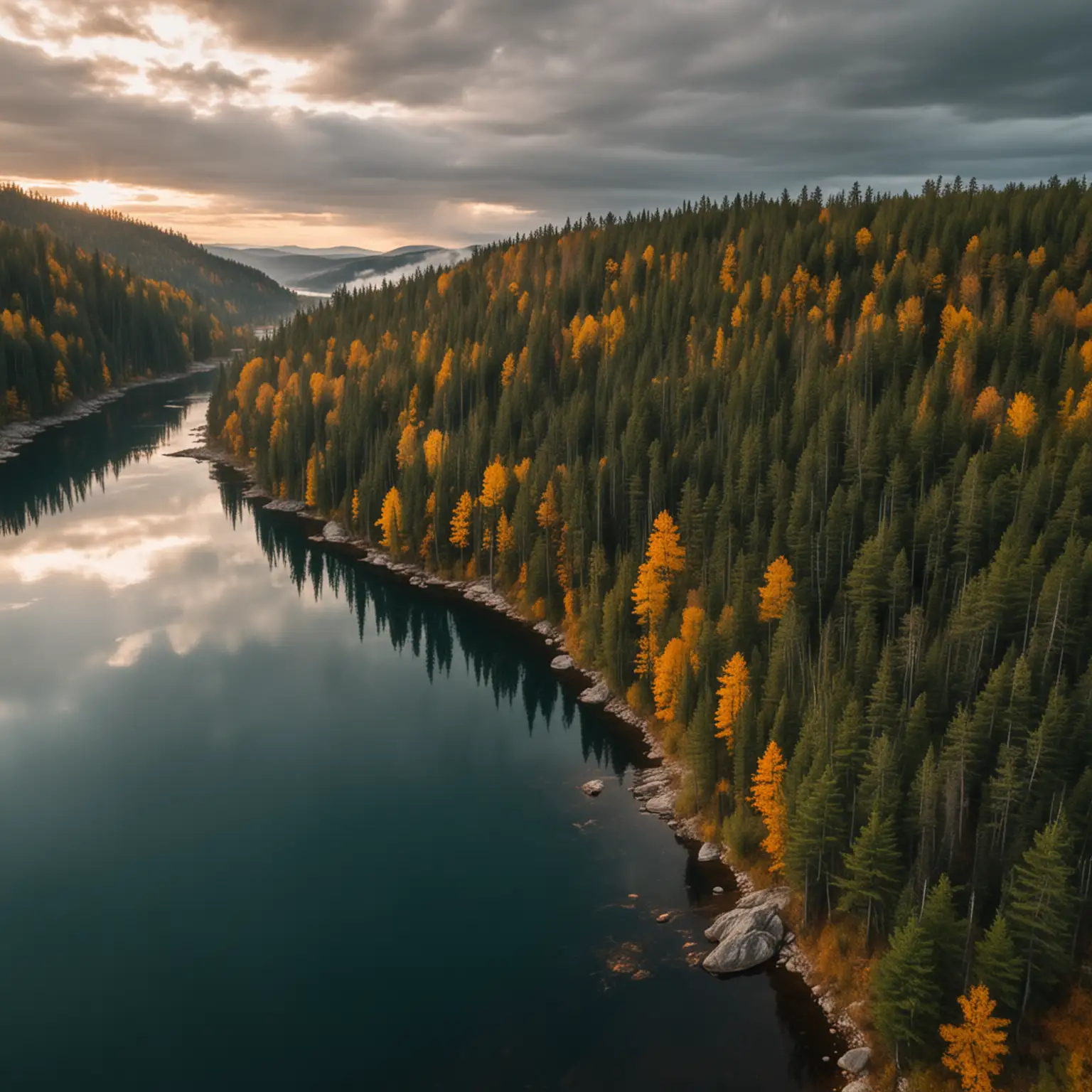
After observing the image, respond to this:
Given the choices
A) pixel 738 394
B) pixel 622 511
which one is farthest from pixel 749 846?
pixel 738 394

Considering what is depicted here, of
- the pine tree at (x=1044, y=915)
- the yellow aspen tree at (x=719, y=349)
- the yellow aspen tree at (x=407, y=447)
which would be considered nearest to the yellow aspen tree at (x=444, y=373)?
the yellow aspen tree at (x=407, y=447)

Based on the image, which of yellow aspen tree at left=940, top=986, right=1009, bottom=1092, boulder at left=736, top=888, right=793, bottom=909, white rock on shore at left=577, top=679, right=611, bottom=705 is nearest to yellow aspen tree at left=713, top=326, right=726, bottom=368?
white rock on shore at left=577, top=679, right=611, bottom=705

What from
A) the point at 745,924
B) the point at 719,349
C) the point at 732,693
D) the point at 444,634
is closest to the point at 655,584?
the point at 732,693

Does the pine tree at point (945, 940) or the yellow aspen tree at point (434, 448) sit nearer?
the pine tree at point (945, 940)

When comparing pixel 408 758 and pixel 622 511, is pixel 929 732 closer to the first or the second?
pixel 408 758

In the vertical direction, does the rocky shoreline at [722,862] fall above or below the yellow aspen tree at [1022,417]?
below

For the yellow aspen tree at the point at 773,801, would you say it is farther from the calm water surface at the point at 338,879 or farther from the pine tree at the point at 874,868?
the pine tree at the point at 874,868

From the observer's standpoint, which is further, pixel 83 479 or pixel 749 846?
pixel 83 479
